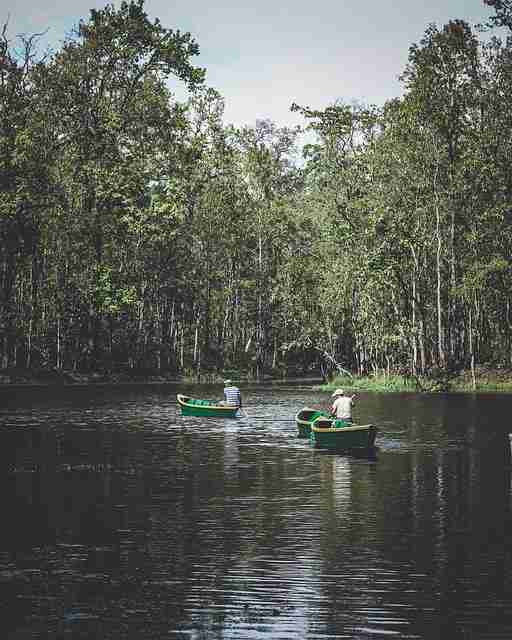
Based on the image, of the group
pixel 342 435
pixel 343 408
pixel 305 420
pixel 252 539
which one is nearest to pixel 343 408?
pixel 343 408

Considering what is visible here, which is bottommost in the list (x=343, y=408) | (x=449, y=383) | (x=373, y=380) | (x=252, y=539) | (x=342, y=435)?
(x=252, y=539)

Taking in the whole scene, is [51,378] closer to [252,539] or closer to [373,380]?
[373,380]

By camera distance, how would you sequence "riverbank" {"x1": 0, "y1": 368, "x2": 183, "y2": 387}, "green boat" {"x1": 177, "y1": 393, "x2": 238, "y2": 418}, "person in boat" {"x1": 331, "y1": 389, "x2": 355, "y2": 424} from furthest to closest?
"riverbank" {"x1": 0, "y1": 368, "x2": 183, "y2": 387}, "green boat" {"x1": 177, "y1": 393, "x2": 238, "y2": 418}, "person in boat" {"x1": 331, "y1": 389, "x2": 355, "y2": 424}

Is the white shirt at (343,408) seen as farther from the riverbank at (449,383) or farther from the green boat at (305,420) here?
the riverbank at (449,383)

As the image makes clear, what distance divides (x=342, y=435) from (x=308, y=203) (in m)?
56.0

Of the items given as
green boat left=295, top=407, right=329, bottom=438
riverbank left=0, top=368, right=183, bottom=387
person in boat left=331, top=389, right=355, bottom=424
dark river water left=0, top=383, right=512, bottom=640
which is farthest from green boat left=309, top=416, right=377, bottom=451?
riverbank left=0, top=368, right=183, bottom=387

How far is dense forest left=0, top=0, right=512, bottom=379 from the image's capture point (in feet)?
225

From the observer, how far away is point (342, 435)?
32.8 metres

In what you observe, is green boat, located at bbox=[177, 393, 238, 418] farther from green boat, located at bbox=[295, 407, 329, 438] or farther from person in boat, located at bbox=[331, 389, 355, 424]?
person in boat, located at bbox=[331, 389, 355, 424]

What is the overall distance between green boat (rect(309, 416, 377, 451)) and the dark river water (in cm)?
70

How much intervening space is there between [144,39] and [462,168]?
84.2 feet

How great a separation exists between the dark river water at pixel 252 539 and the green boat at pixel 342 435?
70cm

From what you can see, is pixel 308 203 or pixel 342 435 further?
pixel 308 203

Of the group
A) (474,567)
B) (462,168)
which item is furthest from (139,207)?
(474,567)
